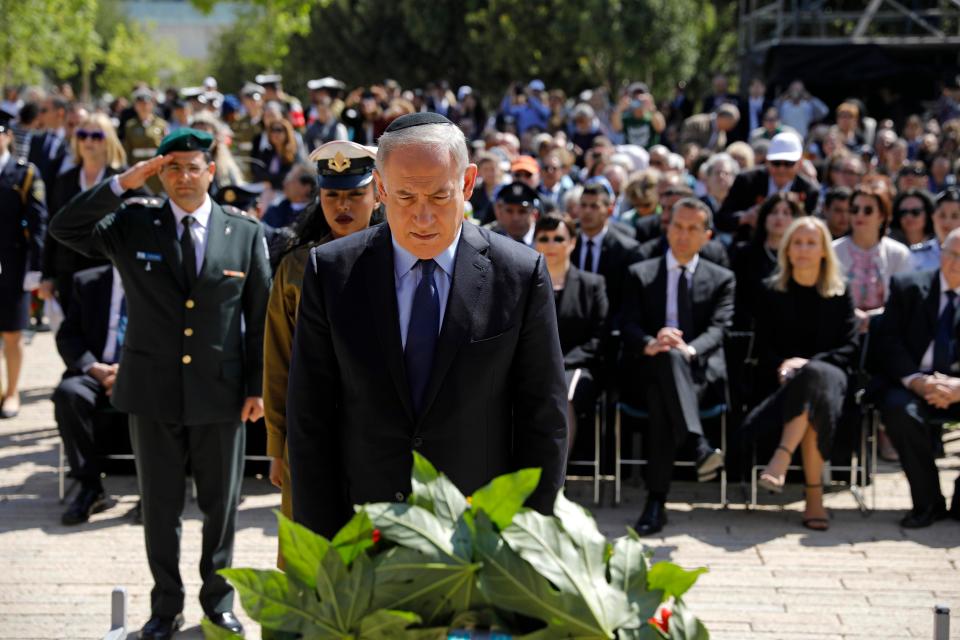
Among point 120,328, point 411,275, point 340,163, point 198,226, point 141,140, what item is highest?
→ point 141,140

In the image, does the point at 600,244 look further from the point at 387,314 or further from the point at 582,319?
the point at 387,314

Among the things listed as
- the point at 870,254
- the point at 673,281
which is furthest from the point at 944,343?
the point at 673,281

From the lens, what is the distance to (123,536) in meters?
7.36

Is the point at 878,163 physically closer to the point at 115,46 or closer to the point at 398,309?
the point at 398,309

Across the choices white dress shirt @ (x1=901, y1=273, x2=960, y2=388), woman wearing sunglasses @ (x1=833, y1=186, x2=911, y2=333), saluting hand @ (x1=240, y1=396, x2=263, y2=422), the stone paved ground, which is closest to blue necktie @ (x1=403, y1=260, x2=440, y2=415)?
saluting hand @ (x1=240, y1=396, x2=263, y2=422)

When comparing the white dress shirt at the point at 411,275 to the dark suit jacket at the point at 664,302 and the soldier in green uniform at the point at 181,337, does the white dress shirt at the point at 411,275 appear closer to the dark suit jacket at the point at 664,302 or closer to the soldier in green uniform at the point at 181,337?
the soldier in green uniform at the point at 181,337

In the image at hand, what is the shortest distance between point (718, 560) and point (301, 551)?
489cm

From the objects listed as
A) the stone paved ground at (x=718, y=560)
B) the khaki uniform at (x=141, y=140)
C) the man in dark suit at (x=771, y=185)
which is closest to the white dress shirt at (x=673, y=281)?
the stone paved ground at (x=718, y=560)

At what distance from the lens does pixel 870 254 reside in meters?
9.31

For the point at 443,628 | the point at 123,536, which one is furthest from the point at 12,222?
the point at 443,628

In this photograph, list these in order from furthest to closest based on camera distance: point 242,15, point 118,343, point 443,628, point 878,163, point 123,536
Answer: point 242,15 < point 878,163 < point 118,343 < point 123,536 < point 443,628

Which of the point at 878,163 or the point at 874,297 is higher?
the point at 878,163

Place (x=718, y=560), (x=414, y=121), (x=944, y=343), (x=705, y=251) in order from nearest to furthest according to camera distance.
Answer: (x=414, y=121) → (x=718, y=560) → (x=944, y=343) → (x=705, y=251)

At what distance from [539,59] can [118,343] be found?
26.0 metres
